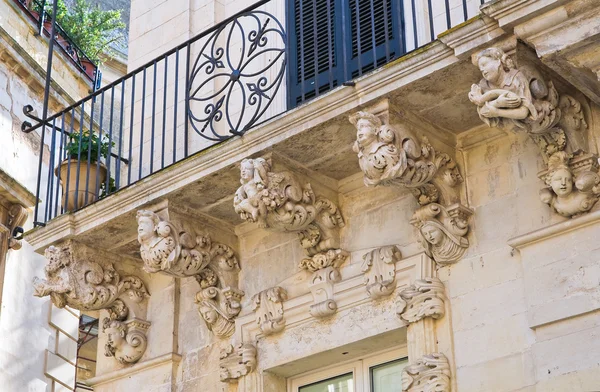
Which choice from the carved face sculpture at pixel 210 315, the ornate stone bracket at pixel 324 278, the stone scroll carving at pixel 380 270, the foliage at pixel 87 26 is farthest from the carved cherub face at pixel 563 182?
the foliage at pixel 87 26

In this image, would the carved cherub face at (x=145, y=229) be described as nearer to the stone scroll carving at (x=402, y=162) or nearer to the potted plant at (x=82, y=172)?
the potted plant at (x=82, y=172)

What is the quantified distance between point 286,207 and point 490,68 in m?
1.76

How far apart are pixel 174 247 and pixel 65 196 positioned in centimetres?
133

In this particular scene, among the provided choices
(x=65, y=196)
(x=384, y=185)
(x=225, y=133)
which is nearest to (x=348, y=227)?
(x=384, y=185)

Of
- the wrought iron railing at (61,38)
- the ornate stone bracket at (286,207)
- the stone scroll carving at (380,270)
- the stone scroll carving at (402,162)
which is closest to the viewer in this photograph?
the stone scroll carving at (402,162)

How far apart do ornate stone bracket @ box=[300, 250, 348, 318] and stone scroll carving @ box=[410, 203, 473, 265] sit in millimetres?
715

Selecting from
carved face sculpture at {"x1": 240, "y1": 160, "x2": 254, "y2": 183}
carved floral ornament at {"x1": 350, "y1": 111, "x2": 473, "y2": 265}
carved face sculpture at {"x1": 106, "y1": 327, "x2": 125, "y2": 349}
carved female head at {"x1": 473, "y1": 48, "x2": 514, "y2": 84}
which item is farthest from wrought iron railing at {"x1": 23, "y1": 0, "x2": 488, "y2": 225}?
carved face sculpture at {"x1": 106, "y1": 327, "x2": 125, "y2": 349}

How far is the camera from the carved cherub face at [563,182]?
7059 millimetres

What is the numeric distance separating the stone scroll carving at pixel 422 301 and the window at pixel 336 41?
139 cm

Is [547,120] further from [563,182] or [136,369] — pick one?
[136,369]

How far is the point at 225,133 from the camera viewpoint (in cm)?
939

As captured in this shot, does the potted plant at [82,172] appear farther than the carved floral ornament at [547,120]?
Yes

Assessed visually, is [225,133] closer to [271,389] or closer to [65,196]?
[65,196]

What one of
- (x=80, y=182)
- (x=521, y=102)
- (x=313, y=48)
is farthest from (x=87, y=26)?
(x=521, y=102)
